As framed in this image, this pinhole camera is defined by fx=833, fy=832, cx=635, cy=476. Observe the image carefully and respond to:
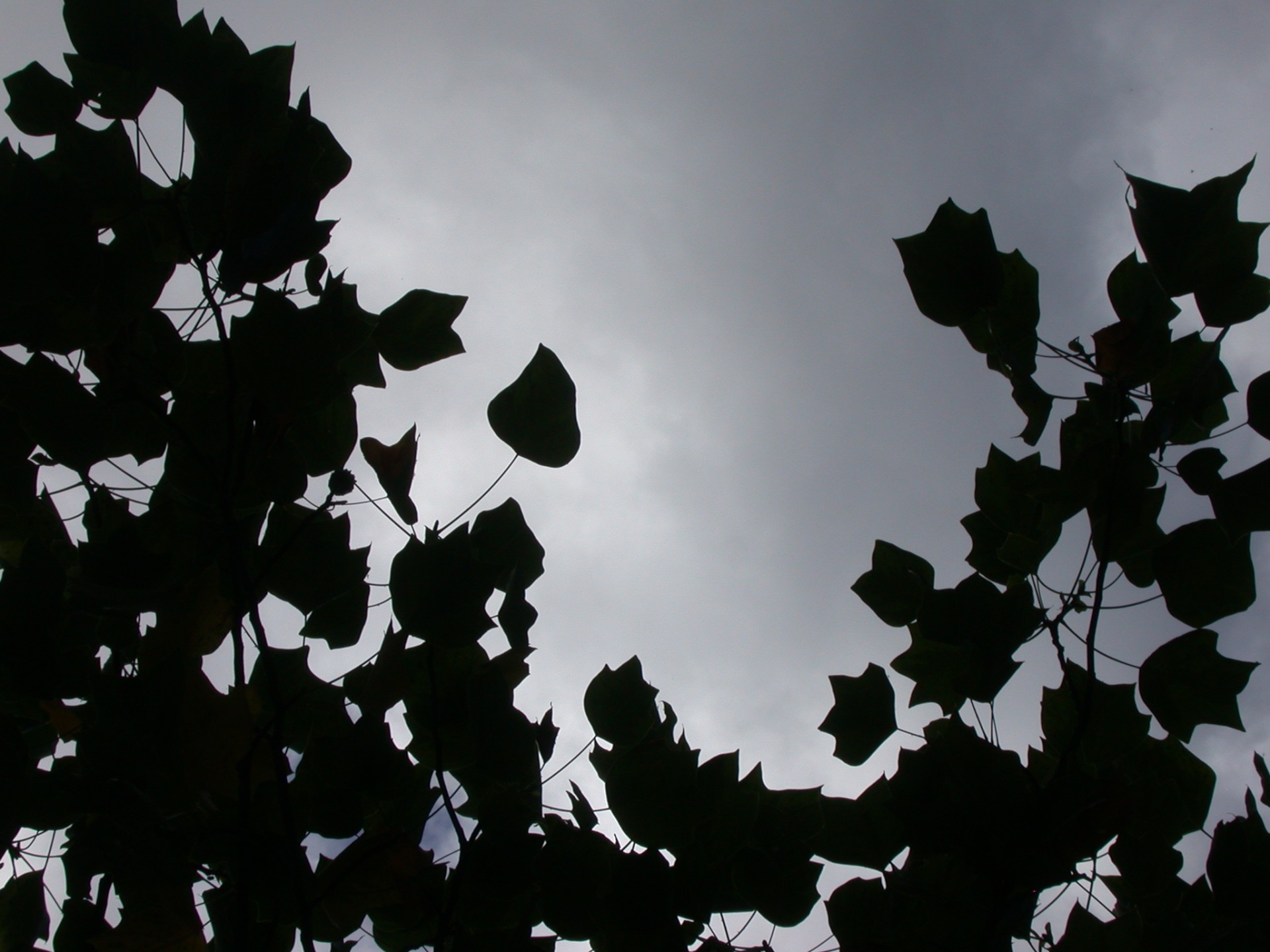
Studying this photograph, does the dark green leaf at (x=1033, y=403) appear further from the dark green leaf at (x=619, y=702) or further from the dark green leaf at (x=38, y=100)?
the dark green leaf at (x=38, y=100)

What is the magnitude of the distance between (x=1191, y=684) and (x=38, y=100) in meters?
1.38

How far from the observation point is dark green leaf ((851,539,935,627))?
1.01 meters

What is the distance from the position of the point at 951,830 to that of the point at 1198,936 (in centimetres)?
26

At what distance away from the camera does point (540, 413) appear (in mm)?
909

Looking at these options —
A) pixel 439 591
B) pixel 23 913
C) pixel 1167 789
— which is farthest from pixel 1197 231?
pixel 23 913

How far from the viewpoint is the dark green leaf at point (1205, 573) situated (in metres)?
0.83

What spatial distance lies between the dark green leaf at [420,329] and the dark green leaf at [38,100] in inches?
15.9

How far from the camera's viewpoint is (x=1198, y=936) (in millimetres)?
748

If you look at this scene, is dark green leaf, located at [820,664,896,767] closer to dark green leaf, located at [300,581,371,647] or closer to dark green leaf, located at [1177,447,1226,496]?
dark green leaf, located at [1177,447,1226,496]

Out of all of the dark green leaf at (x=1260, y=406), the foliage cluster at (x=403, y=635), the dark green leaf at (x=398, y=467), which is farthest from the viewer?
the dark green leaf at (x=1260, y=406)

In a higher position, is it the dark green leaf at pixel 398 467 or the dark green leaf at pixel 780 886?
the dark green leaf at pixel 398 467

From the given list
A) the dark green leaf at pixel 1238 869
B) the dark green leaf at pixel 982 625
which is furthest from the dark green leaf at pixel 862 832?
the dark green leaf at pixel 1238 869

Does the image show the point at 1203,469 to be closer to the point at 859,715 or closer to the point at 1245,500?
the point at 1245,500

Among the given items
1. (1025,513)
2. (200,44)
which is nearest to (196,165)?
(200,44)
